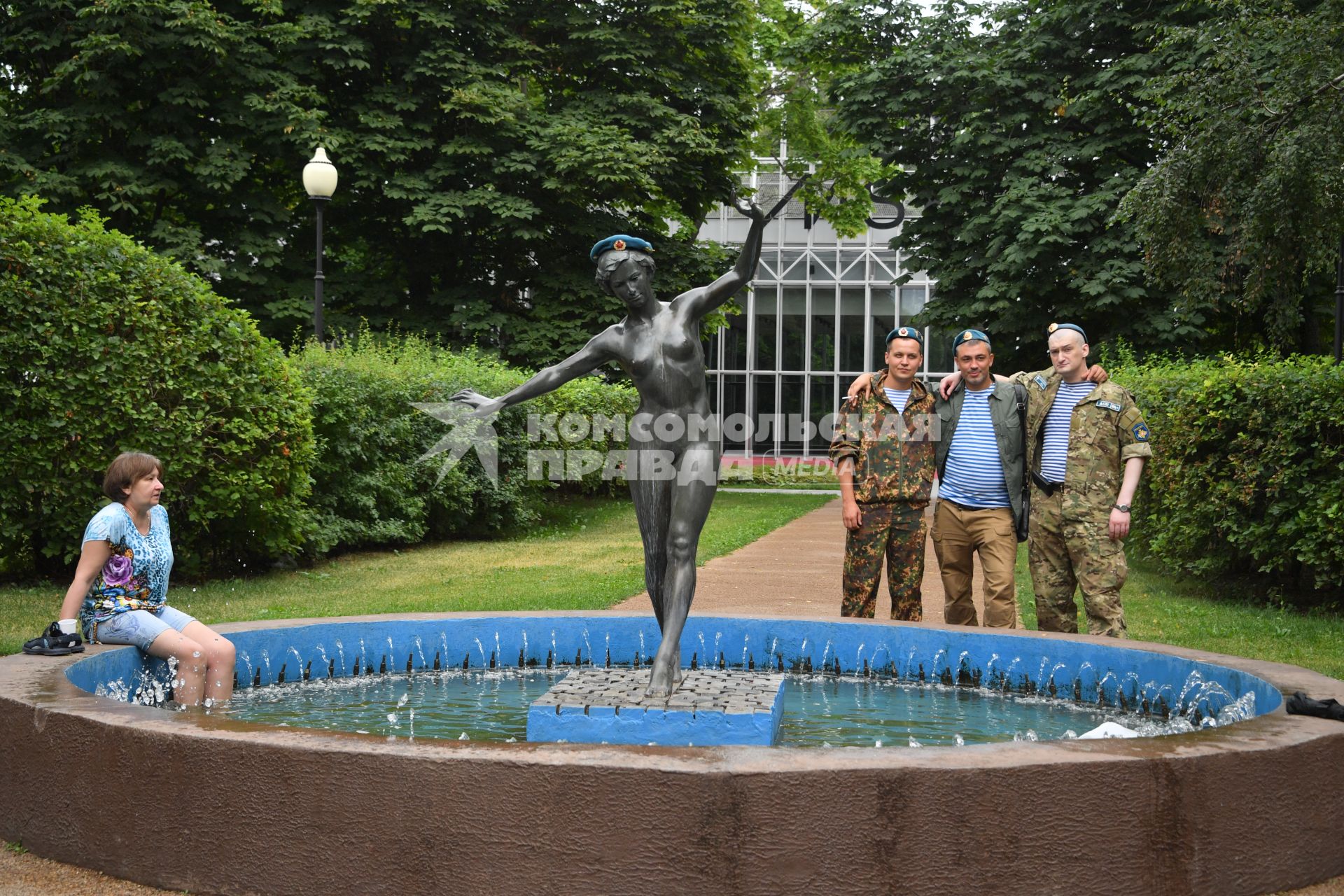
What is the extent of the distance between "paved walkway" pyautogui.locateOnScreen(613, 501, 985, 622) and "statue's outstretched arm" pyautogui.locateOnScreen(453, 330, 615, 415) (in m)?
2.08

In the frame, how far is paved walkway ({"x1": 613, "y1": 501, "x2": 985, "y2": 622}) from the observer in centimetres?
1047

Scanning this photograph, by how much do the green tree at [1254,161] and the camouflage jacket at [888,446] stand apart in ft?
19.0

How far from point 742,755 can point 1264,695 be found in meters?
2.53

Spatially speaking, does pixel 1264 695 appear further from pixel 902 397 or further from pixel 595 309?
pixel 595 309

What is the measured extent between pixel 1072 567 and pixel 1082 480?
1.81ft

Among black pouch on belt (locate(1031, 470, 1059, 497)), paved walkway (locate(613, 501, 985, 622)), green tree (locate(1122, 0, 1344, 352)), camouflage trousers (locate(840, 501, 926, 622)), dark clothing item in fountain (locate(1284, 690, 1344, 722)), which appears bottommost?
paved walkway (locate(613, 501, 985, 622))

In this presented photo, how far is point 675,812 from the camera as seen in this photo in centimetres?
330

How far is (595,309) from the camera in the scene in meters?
23.4

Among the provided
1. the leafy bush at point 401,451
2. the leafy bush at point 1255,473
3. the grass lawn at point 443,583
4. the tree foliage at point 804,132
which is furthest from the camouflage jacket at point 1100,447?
the tree foliage at point 804,132

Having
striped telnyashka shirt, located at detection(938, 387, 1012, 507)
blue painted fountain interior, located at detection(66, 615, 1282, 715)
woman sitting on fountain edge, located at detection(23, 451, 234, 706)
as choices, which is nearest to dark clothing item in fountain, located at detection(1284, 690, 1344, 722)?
blue painted fountain interior, located at detection(66, 615, 1282, 715)

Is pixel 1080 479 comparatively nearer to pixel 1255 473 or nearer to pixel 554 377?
pixel 554 377

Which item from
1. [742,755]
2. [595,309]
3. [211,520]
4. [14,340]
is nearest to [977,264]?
[595,309]

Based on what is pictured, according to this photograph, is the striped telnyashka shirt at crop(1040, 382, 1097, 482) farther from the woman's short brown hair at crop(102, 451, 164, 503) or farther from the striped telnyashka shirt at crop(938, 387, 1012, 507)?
the woman's short brown hair at crop(102, 451, 164, 503)

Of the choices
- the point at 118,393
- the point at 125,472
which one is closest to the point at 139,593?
the point at 125,472
